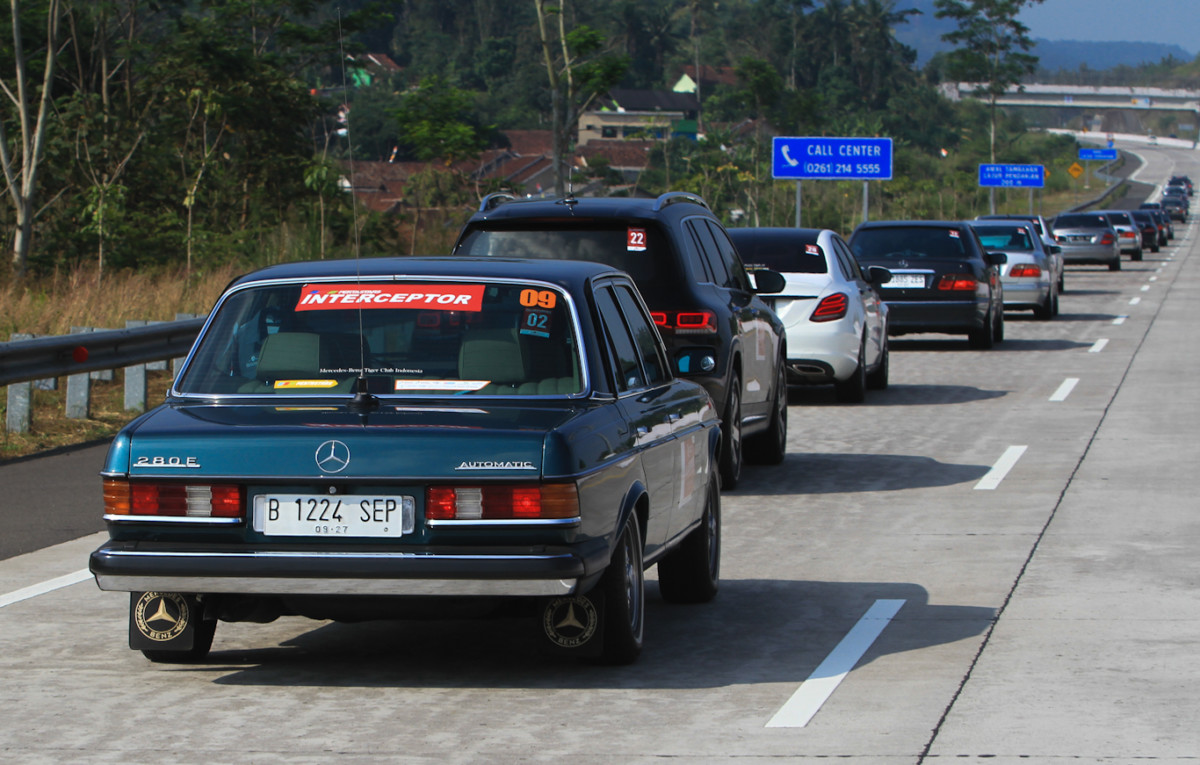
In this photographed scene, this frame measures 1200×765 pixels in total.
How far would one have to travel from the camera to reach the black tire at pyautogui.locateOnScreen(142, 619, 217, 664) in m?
6.38

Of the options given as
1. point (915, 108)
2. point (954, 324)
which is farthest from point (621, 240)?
point (915, 108)

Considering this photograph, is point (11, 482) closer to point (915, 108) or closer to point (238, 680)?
point (238, 680)

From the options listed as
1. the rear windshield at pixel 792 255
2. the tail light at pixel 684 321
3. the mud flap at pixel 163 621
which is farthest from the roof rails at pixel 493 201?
the rear windshield at pixel 792 255

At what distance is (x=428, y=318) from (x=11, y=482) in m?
5.76

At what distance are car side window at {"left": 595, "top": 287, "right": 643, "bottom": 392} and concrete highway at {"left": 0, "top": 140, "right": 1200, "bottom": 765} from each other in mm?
1018

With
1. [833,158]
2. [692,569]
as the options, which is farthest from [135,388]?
[833,158]

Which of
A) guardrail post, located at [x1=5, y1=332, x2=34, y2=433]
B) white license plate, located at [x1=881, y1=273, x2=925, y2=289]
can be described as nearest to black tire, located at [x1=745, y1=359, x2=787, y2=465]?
guardrail post, located at [x1=5, y1=332, x2=34, y2=433]

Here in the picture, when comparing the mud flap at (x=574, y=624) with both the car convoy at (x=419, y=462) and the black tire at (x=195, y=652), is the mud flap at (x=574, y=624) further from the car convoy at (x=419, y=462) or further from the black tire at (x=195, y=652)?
the black tire at (x=195, y=652)

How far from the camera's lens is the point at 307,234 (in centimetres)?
2452

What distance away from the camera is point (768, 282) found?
43.4ft

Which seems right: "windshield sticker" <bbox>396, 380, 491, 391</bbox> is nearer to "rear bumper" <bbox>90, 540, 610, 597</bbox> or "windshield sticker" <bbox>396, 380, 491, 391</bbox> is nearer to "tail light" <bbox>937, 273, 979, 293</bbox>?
"rear bumper" <bbox>90, 540, 610, 597</bbox>

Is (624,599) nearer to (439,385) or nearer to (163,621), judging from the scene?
(439,385)

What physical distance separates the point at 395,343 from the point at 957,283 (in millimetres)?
16543

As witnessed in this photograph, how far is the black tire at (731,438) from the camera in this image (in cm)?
1141
